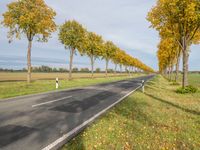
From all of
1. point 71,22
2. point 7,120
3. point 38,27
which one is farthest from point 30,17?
point 7,120

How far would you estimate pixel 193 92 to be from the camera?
18.9 meters

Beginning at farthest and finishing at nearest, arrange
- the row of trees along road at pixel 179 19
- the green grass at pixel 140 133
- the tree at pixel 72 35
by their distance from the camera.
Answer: the tree at pixel 72 35
the row of trees along road at pixel 179 19
the green grass at pixel 140 133

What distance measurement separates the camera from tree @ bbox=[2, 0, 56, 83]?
78.3ft

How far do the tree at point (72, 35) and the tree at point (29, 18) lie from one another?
986 centimetres

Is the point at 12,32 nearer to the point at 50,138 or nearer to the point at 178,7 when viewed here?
the point at 178,7

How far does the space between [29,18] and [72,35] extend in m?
12.8

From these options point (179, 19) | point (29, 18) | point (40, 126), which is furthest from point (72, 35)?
point (40, 126)

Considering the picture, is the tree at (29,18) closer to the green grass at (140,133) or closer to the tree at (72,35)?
the tree at (72,35)

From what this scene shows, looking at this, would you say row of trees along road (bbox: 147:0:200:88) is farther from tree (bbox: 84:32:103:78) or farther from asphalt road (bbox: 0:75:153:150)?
tree (bbox: 84:32:103:78)

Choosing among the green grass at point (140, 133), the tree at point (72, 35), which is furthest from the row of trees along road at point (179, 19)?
the tree at point (72, 35)

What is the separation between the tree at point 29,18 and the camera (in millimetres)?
23859

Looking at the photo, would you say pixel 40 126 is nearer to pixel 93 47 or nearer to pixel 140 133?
pixel 140 133

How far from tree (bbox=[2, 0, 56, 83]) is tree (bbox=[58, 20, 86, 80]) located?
9.86 m

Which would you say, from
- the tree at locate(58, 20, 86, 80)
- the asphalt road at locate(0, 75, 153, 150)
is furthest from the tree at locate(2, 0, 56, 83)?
the asphalt road at locate(0, 75, 153, 150)
